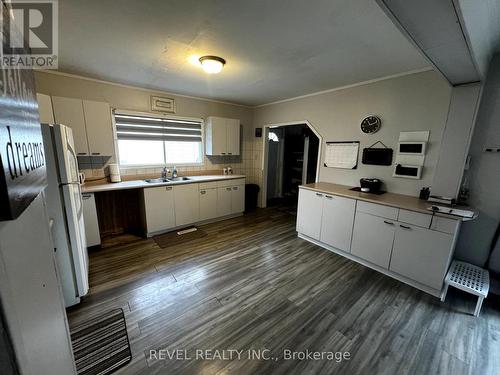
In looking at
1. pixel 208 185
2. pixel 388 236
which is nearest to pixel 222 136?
pixel 208 185

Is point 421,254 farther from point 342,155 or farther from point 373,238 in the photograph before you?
point 342,155

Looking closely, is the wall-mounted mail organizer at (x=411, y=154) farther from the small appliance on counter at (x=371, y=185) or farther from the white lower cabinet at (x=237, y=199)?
the white lower cabinet at (x=237, y=199)

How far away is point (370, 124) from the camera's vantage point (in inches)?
112

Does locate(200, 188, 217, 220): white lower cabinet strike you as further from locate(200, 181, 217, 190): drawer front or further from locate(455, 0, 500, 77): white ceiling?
locate(455, 0, 500, 77): white ceiling

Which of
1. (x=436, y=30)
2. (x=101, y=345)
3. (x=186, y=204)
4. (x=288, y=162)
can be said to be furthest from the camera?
(x=288, y=162)

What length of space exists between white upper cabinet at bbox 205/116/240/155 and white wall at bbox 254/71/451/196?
138 cm

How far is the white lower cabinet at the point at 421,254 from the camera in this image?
194 cm

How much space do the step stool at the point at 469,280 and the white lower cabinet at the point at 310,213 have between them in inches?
55.2

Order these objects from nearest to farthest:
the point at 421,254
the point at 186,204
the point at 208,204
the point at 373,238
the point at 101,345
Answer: the point at 101,345 < the point at 421,254 < the point at 373,238 < the point at 186,204 < the point at 208,204

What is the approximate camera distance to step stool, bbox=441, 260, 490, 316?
1.78 metres

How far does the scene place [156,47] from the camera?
6.47 ft

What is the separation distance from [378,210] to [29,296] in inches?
107

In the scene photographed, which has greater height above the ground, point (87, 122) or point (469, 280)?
point (87, 122)

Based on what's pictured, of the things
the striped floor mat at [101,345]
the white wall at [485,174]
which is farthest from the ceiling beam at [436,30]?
the striped floor mat at [101,345]
